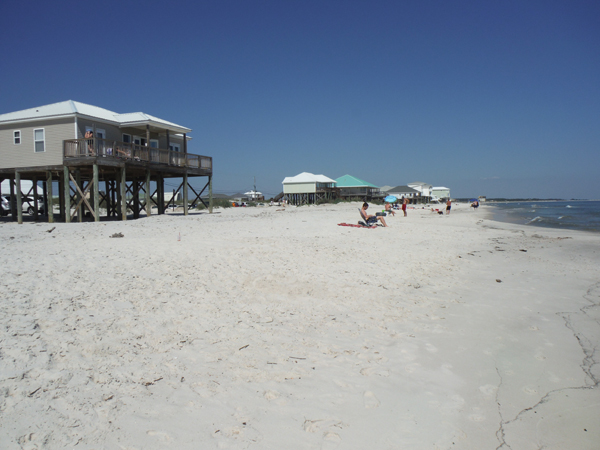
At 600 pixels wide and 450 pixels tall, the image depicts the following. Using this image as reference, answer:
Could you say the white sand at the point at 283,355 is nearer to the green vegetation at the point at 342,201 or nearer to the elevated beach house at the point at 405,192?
the green vegetation at the point at 342,201

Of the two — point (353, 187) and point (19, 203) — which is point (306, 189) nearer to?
point (353, 187)

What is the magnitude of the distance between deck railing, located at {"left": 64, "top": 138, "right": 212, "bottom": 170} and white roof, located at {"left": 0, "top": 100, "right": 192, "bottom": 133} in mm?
1617

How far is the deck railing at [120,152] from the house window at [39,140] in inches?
95.3

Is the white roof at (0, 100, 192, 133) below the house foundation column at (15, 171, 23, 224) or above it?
above

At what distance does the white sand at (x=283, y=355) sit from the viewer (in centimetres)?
289

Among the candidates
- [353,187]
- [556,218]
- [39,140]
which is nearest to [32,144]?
[39,140]

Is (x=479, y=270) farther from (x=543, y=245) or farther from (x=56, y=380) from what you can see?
(x=56, y=380)

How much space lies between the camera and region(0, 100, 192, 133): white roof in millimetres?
18953

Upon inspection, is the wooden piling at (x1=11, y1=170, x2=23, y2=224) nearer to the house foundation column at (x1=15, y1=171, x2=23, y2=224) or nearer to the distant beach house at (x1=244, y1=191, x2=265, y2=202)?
the house foundation column at (x1=15, y1=171, x2=23, y2=224)

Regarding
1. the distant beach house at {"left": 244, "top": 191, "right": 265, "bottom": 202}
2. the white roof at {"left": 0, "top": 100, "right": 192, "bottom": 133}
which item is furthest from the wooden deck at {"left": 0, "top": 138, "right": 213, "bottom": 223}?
the distant beach house at {"left": 244, "top": 191, "right": 265, "bottom": 202}

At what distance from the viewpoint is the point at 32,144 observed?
19.6 meters

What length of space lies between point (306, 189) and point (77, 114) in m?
41.0

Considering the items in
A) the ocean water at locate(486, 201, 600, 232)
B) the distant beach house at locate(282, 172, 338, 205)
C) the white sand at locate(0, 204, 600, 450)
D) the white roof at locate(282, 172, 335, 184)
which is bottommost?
the white sand at locate(0, 204, 600, 450)

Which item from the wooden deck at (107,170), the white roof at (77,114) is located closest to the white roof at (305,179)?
the wooden deck at (107,170)
